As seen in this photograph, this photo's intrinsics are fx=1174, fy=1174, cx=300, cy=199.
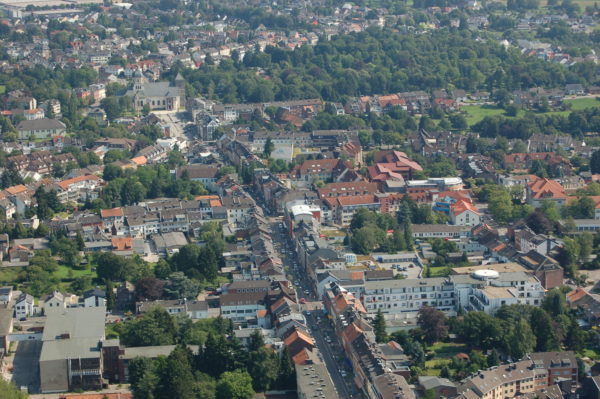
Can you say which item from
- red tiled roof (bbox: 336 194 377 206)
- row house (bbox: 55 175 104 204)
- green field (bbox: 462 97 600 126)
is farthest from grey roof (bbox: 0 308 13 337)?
green field (bbox: 462 97 600 126)

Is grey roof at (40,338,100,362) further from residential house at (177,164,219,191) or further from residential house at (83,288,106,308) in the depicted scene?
residential house at (177,164,219,191)

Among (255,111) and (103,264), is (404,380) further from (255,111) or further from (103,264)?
(255,111)

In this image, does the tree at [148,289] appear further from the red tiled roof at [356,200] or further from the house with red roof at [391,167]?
the house with red roof at [391,167]

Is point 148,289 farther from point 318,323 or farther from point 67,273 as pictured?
point 318,323

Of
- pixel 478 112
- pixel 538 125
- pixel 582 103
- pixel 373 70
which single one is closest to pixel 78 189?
pixel 538 125

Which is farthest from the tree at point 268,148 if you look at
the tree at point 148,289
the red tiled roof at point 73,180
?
the tree at point 148,289
